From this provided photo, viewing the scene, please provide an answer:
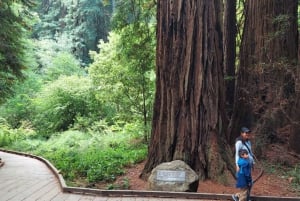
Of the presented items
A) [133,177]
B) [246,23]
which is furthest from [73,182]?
[246,23]

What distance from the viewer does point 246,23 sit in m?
11.7

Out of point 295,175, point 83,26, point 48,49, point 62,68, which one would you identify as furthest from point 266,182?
point 83,26

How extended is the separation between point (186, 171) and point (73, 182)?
281cm

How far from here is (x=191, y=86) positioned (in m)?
8.38

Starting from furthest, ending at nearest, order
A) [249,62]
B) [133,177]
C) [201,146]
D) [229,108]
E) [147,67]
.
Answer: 1. [147,67]
2. [229,108]
3. [249,62]
4. [133,177]
5. [201,146]

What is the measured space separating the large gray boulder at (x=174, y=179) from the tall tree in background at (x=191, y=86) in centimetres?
91

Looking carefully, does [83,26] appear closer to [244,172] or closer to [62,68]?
[62,68]

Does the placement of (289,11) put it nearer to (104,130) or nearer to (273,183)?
(273,183)

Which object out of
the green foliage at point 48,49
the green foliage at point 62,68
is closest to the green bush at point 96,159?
the green foliage at point 62,68

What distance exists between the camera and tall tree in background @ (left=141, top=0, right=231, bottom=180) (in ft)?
27.2

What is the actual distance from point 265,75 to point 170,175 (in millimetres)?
4978

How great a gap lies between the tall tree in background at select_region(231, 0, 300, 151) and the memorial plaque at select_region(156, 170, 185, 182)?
4.11 metres

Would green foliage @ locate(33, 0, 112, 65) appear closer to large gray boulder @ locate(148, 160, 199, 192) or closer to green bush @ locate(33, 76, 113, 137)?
green bush @ locate(33, 76, 113, 137)

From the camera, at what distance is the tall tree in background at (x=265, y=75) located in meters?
10.5
